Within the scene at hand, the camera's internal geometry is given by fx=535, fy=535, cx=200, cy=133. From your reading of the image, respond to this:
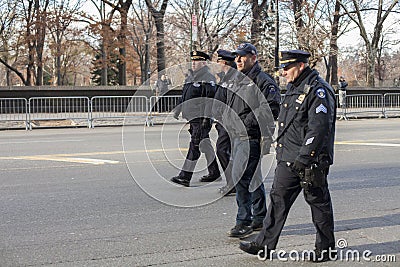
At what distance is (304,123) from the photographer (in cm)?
460

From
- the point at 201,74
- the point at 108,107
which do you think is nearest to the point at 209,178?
the point at 201,74

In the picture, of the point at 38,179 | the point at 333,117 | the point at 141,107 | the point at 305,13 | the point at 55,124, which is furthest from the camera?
the point at 305,13

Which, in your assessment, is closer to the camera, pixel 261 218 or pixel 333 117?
pixel 333 117

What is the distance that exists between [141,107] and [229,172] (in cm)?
1202

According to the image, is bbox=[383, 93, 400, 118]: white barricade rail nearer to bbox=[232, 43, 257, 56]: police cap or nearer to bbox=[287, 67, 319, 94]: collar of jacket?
bbox=[232, 43, 257, 56]: police cap

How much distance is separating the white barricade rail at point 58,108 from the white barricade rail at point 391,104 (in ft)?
44.7

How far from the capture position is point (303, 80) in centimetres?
465

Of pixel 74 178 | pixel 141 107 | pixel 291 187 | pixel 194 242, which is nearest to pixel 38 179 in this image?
pixel 74 178

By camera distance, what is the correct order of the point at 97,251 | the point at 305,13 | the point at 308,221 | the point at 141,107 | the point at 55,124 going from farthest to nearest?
the point at 305,13, the point at 55,124, the point at 141,107, the point at 308,221, the point at 97,251

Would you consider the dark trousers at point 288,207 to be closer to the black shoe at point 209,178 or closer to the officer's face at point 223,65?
the officer's face at point 223,65

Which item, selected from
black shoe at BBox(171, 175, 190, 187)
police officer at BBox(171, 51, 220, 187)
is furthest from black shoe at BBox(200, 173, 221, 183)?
black shoe at BBox(171, 175, 190, 187)

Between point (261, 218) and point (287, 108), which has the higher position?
point (287, 108)

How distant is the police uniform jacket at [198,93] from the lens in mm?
7684

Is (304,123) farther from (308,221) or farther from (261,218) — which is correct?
(308,221)
